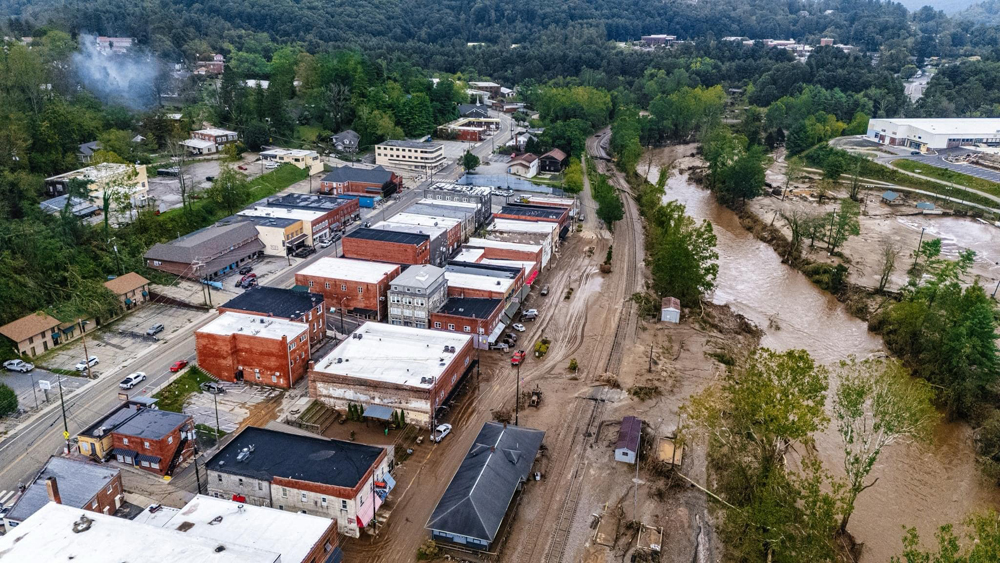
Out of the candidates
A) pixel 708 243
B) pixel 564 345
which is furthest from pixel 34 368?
pixel 708 243

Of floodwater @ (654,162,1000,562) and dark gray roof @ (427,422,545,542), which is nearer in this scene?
dark gray roof @ (427,422,545,542)

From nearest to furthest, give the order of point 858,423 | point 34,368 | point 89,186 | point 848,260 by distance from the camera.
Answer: point 858,423 < point 34,368 < point 89,186 < point 848,260

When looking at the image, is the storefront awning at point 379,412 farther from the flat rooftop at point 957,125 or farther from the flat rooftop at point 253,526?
the flat rooftop at point 957,125

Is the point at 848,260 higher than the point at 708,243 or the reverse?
the reverse

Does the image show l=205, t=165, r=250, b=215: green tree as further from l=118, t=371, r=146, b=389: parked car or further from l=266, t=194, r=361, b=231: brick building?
l=118, t=371, r=146, b=389: parked car

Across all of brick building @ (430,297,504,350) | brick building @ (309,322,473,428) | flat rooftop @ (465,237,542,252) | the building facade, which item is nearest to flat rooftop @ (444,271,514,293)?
brick building @ (430,297,504,350)

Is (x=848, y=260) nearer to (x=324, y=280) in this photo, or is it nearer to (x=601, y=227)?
(x=601, y=227)

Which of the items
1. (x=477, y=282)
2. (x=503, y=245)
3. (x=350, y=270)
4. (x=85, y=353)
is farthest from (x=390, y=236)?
(x=85, y=353)
